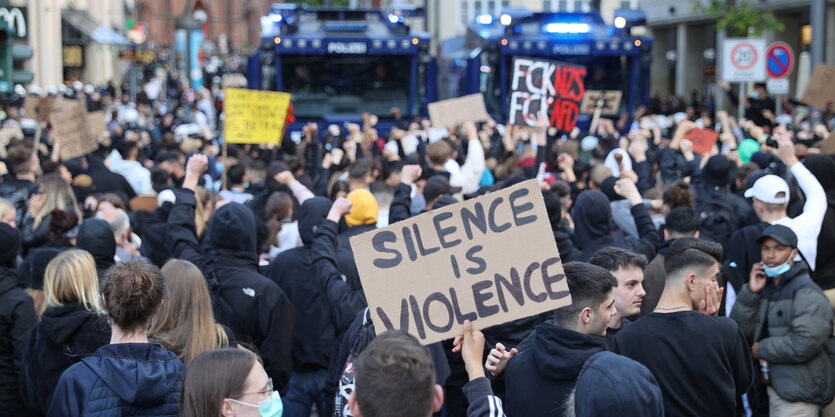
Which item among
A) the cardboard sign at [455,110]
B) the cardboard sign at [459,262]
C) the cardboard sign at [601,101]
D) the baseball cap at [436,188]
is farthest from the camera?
the cardboard sign at [601,101]

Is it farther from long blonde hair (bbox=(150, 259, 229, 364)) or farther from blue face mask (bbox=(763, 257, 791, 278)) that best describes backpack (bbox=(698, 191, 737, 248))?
long blonde hair (bbox=(150, 259, 229, 364))

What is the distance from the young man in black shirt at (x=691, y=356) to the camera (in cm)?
416

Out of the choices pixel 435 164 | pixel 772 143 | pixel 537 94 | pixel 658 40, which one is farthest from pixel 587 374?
pixel 658 40

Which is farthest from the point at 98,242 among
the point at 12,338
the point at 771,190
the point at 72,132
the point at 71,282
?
the point at 72,132

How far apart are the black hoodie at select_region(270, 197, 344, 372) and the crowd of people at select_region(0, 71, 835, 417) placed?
11mm

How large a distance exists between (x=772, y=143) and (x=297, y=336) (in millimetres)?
5988

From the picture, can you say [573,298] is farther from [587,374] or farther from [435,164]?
[435,164]

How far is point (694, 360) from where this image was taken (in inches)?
164

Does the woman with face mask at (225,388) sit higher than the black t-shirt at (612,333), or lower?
higher

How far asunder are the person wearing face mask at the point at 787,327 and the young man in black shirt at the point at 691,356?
3.97 feet

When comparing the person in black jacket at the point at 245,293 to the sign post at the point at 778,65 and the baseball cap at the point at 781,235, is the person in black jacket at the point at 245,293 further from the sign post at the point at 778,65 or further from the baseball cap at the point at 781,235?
the sign post at the point at 778,65

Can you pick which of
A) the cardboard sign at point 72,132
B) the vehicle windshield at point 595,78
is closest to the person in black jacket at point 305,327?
the cardboard sign at point 72,132

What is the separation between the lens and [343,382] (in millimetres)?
4359

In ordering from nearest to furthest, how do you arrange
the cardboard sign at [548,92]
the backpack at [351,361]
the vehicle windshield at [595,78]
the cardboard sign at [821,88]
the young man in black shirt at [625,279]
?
the backpack at [351,361], the young man in black shirt at [625,279], the cardboard sign at [548,92], the cardboard sign at [821,88], the vehicle windshield at [595,78]
